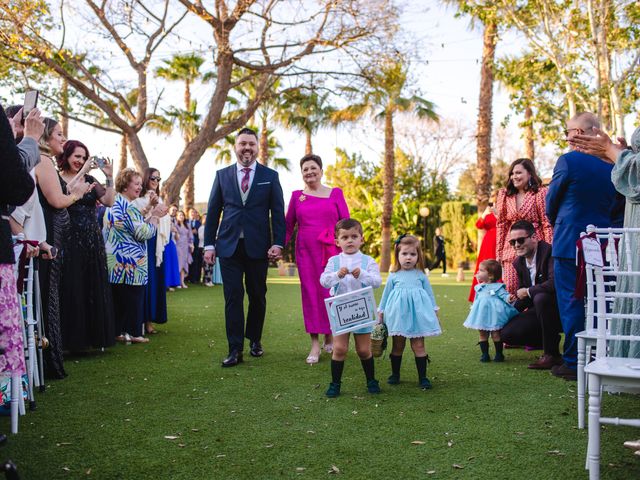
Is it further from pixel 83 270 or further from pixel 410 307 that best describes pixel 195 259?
pixel 410 307

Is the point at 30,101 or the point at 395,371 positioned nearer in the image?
the point at 30,101

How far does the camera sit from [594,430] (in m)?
2.86

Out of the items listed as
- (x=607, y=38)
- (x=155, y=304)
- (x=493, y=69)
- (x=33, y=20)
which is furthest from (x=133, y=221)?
(x=493, y=69)

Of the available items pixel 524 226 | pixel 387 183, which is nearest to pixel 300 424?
pixel 524 226

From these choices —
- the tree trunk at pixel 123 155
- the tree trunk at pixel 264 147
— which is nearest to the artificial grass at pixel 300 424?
the tree trunk at pixel 264 147

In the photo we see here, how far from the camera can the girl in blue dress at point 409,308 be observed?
5.18 metres

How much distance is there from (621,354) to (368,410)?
5.47 ft

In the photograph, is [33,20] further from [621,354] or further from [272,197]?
[621,354]

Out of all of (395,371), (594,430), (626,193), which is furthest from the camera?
(395,371)

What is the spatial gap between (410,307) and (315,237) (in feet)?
5.35

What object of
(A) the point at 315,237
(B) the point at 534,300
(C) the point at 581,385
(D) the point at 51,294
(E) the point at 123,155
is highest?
(E) the point at 123,155

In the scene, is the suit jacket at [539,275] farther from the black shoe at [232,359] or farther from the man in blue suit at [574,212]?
the black shoe at [232,359]

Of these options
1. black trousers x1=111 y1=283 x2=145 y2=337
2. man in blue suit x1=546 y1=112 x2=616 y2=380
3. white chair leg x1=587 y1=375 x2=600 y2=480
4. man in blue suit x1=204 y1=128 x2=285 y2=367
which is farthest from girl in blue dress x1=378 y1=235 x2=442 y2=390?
black trousers x1=111 y1=283 x2=145 y2=337

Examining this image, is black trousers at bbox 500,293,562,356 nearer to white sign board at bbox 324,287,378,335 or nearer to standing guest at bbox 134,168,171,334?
white sign board at bbox 324,287,378,335
